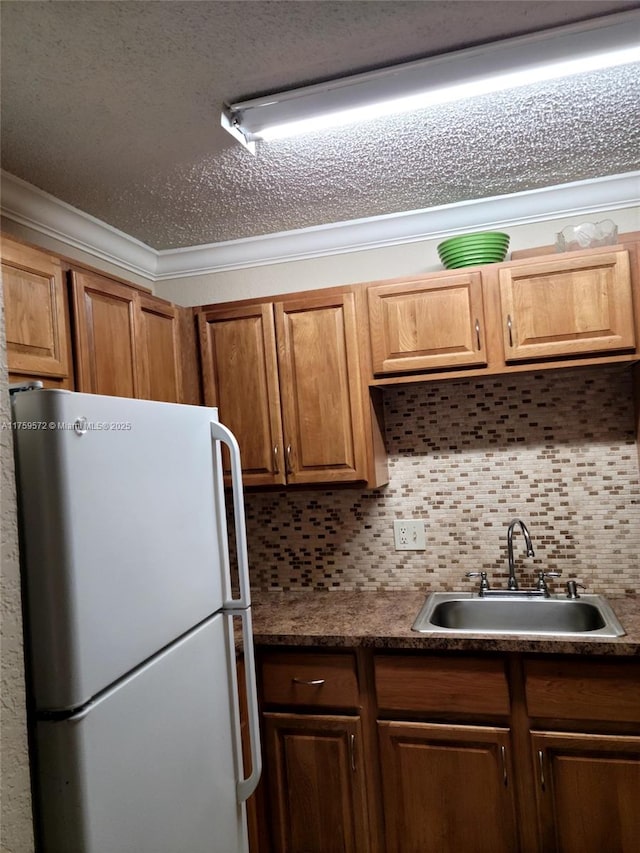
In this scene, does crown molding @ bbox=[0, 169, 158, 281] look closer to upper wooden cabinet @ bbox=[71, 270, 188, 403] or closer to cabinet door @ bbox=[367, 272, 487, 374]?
upper wooden cabinet @ bbox=[71, 270, 188, 403]

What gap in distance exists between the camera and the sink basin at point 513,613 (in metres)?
2.29

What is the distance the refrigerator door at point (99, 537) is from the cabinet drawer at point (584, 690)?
46.2 inches

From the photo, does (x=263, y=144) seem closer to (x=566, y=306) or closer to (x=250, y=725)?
(x=566, y=306)

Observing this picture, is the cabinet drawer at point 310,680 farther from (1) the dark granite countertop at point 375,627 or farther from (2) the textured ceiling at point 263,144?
(2) the textured ceiling at point 263,144

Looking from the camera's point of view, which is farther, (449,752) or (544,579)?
(544,579)

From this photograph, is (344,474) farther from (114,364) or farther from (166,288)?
(166,288)

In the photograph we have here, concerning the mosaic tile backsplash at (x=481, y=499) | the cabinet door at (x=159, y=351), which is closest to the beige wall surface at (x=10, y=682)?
the cabinet door at (x=159, y=351)

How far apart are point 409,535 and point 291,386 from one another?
80 cm

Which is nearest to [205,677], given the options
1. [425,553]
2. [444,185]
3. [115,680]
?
[115,680]

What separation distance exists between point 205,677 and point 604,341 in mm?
1640

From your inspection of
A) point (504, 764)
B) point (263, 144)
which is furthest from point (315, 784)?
point (263, 144)

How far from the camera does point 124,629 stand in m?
1.15

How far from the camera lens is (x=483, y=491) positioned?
2553 mm

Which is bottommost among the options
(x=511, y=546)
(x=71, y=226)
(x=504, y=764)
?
(x=504, y=764)
